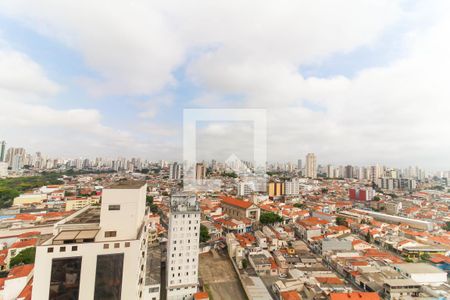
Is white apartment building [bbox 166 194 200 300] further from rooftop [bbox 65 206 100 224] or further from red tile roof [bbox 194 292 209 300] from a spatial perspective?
rooftop [bbox 65 206 100 224]

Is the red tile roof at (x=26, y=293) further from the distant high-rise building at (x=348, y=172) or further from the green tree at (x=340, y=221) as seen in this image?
the distant high-rise building at (x=348, y=172)

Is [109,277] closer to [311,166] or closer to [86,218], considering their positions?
[86,218]

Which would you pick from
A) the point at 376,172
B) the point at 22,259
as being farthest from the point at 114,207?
the point at 376,172

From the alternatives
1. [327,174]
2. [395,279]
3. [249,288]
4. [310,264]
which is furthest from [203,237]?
[327,174]

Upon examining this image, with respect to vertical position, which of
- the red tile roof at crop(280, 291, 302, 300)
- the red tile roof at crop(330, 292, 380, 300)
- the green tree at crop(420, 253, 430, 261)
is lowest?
the green tree at crop(420, 253, 430, 261)

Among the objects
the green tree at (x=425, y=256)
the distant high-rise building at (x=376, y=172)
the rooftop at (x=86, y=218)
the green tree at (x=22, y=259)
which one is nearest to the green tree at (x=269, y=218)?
the green tree at (x=425, y=256)

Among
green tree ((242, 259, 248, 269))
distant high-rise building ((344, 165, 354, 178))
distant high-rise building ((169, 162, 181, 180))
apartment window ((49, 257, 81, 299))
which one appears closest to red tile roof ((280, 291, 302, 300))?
green tree ((242, 259, 248, 269))
